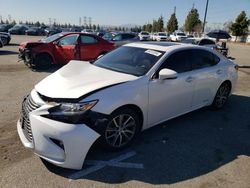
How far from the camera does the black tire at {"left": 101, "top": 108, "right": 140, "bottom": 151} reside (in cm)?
343

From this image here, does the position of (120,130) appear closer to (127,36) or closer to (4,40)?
(127,36)

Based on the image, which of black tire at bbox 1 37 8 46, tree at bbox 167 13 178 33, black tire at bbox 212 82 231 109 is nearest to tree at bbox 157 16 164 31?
tree at bbox 167 13 178 33

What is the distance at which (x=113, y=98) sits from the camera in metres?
3.28

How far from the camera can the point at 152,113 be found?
12.9 ft

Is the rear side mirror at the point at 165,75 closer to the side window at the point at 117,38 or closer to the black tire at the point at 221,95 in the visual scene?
the black tire at the point at 221,95

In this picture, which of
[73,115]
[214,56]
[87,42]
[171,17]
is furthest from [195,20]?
[73,115]

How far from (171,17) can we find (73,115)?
213 feet

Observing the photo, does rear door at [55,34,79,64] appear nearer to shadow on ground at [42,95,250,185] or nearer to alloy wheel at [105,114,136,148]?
shadow on ground at [42,95,250,185]

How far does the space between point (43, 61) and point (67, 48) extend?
1.12 metres

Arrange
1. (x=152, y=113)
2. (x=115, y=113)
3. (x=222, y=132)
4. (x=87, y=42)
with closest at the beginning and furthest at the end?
(x=115, y=113) < (x=152, y=113) < (x=222, y=132) < (x=87, y=42)

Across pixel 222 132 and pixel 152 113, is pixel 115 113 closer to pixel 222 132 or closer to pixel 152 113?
pixel 152 113

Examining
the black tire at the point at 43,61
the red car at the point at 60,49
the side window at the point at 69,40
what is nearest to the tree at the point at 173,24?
the red car at the point at 60,49

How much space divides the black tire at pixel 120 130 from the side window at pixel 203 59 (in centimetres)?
183

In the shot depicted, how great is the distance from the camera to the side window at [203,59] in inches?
189
